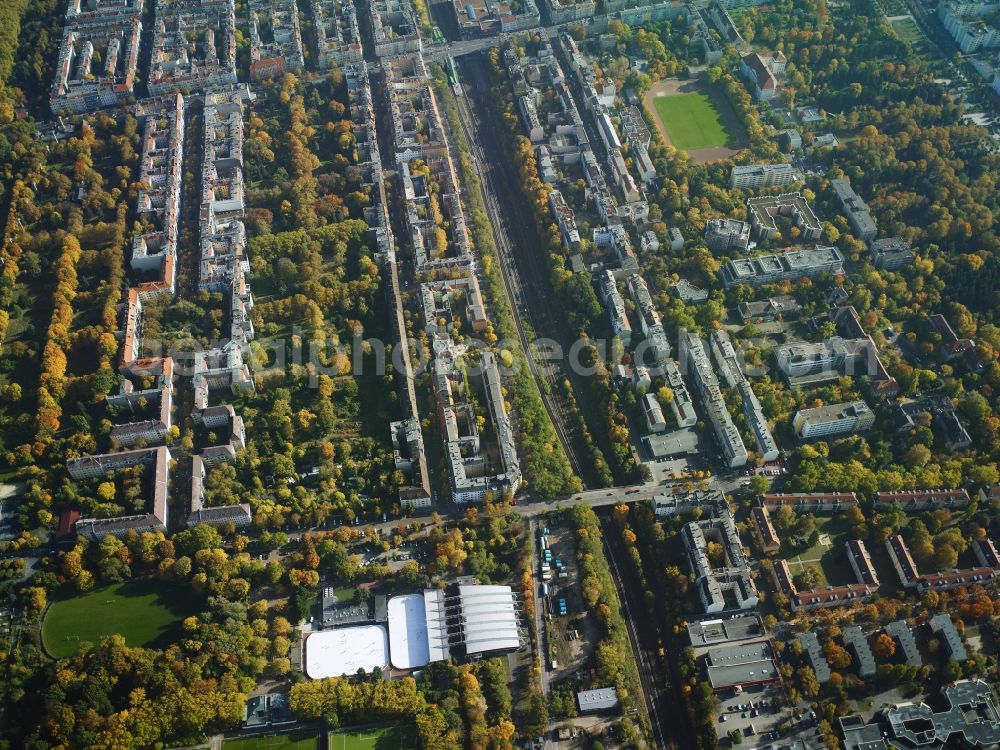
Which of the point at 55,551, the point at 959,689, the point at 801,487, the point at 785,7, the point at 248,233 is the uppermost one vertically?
the point at 785,7

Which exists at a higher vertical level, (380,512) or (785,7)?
(785,7)

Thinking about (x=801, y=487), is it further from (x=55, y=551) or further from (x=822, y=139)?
(x=55, y=551)

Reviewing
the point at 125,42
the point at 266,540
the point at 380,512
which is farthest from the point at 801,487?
the point at 125,42

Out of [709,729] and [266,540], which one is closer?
[709,729]

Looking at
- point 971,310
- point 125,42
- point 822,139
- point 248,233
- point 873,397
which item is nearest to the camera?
point 873,397

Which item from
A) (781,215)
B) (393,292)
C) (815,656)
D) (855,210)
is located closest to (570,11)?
(781,215)

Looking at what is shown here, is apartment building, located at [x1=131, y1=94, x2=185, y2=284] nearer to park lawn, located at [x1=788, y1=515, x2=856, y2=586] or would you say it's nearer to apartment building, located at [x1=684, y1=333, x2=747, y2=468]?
apartment building, located at [x1=684, y1=333, x2=747, y2=468]

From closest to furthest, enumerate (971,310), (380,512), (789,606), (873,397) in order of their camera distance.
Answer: (789,606), (380,512), (873,397), (971,310)

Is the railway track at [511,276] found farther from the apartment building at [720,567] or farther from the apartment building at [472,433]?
the apartment building at [720,567]
